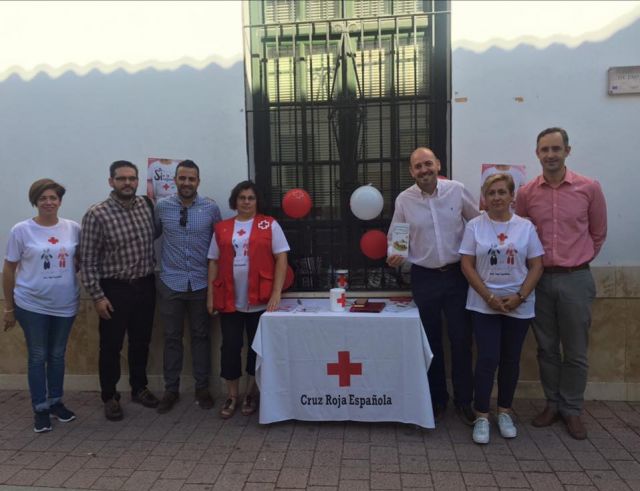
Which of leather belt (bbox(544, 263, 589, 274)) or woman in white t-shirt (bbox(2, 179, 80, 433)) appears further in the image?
woman in white t-shirt (bbox(2, 179, 80, 433))

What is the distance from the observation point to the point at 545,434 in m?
3.09

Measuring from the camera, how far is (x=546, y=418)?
3191 mm

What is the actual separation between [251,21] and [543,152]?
2.43 m

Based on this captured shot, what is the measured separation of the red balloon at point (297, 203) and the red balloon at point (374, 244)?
1.59 ft

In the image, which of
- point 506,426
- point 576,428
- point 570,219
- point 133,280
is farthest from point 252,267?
point 576,428

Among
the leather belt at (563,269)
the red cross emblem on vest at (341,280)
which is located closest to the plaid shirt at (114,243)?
the red cross emblem on vest at (341,280)

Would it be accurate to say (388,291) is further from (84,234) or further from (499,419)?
(84,234)

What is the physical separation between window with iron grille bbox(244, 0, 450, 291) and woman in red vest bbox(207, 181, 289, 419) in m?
0.54

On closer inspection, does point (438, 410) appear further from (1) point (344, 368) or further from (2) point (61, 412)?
(2) point (61, 412)

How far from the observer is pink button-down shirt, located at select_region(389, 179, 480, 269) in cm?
314

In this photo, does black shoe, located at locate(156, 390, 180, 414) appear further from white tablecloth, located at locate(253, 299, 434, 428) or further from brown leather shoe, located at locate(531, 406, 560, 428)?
brown leather shoe, located at locate(531, 406, 560, 428)

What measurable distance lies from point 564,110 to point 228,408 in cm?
317

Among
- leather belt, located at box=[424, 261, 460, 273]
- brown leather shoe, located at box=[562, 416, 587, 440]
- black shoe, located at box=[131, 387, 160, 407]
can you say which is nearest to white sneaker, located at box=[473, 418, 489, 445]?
brown leather shoe, located at box=[562, 416, 587, 440]

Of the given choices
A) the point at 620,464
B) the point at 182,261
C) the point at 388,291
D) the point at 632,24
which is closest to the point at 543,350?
the point at 620,464
